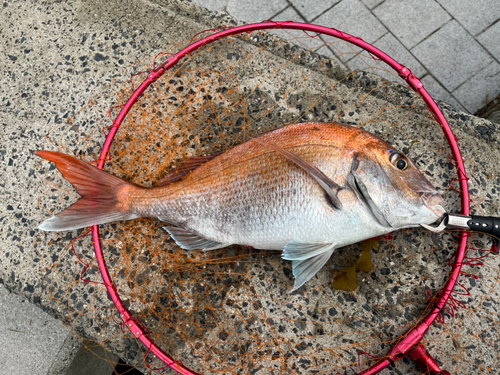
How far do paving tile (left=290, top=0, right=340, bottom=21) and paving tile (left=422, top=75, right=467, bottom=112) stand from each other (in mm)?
1199

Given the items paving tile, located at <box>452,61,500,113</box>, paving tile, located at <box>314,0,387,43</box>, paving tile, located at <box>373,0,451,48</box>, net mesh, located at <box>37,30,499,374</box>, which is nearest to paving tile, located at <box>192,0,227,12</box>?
paving tile, located at <box>314,0,387,43</box>

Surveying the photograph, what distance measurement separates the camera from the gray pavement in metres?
3.31

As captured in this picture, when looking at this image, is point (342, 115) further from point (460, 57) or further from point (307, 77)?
point (460, 57)

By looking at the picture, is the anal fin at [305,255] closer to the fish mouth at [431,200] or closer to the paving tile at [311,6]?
the fish mouth at [431,200]

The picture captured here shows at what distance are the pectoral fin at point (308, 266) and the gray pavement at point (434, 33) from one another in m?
2.15

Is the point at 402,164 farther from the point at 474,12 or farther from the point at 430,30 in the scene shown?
the point at 474,12

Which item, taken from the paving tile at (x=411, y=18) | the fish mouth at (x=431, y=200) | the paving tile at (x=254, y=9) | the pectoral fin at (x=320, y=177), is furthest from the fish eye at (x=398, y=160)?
the paving tile at (x=254, y=9)

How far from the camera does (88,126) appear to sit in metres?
2.69

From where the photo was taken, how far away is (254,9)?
357 cm

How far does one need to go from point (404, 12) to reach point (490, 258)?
2.45 meters

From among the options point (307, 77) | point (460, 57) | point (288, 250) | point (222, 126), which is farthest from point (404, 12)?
point (288, 250)

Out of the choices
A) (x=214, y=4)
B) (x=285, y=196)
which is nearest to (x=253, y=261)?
(x=285, y=196)

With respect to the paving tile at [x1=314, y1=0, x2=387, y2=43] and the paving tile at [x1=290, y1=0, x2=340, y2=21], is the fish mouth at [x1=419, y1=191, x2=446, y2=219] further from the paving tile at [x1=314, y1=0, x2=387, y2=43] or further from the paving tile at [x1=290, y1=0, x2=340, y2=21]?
the paving tile at [x1=290, y1=0, x2=340, y2=21]

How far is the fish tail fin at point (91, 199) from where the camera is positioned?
2170mm
